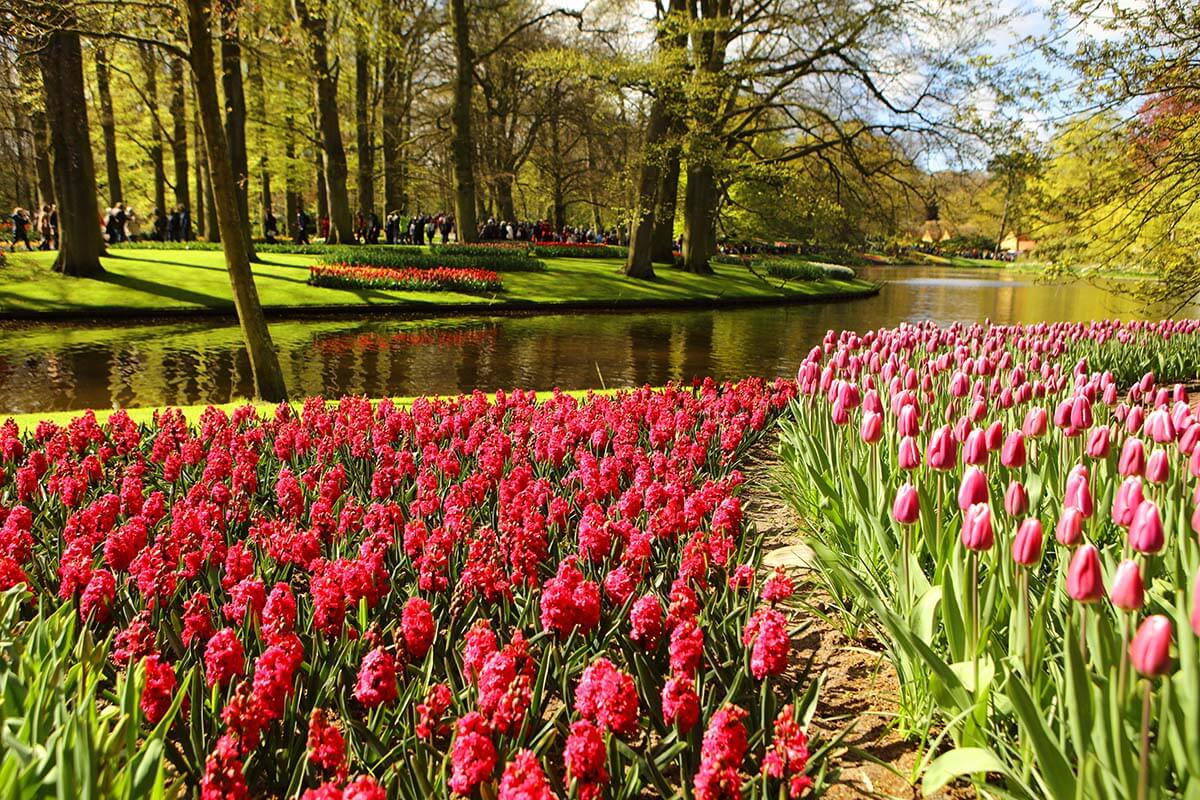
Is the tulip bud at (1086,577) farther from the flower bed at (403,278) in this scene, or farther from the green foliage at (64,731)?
the flower bed at (403,278)

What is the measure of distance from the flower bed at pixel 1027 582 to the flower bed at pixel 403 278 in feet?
53.1

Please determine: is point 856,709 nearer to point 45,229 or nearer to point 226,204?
point 226,204

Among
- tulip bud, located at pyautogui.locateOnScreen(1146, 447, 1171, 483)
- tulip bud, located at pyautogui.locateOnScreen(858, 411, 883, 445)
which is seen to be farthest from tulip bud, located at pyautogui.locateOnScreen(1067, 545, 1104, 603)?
tulip bud, located at pyautogui.locateOnScreen(858, 411, 883, 445)

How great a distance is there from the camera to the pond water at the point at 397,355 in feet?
34.3

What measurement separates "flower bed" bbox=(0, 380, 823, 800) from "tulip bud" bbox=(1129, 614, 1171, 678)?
0.76m

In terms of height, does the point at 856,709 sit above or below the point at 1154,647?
below

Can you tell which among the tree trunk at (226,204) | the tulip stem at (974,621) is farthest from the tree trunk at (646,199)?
the tulip stem at (974,621)

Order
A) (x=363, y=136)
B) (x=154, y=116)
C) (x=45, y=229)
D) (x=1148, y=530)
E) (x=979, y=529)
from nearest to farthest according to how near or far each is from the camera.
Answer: (x=1148, y=530) → (x=979, y=529) → (x=154, y=116) → (x=45, y=229) → (x=363, y=136)

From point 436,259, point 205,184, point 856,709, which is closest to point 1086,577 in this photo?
point 856,709

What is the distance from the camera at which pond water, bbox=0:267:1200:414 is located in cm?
1046

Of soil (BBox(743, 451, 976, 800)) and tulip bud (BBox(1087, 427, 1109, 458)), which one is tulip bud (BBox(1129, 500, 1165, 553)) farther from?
tulip bud (BBox(1087, 427, 1109, 458))

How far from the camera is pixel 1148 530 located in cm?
184

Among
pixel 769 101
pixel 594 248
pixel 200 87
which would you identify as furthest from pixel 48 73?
pixel 594 248

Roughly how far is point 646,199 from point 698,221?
4.99 metres
